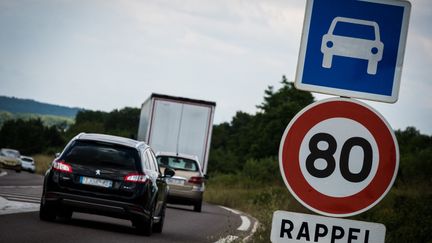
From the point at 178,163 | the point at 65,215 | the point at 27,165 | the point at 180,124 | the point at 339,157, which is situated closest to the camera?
the point at 339,157

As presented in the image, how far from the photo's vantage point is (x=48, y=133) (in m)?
159

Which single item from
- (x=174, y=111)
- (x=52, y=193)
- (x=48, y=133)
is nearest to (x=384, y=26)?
(x=52, y=193)

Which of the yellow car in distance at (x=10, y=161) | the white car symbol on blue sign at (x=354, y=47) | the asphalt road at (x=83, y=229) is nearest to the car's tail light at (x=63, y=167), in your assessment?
the asphalt road at (x=83, y=229)

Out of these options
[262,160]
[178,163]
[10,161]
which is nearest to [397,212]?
[178,163]

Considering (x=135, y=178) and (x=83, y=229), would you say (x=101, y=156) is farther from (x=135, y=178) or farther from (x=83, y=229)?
(x=83, y=229)

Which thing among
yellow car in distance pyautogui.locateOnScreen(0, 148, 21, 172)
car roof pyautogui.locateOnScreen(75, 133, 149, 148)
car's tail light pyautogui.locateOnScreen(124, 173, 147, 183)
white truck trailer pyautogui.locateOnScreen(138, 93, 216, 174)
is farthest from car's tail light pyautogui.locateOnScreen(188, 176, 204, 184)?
yellow car in distance pyautogui.locateOnScreen(0, 148, 21, 172)

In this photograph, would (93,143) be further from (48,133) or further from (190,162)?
(48,133)

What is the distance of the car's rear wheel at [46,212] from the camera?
16.1 m

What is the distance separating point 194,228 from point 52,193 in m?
4.56

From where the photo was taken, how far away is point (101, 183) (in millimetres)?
15953

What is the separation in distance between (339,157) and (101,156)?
1089cm

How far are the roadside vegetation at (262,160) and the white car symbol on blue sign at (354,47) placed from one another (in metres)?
8.31

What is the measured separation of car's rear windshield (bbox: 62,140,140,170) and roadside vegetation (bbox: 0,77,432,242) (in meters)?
2.23

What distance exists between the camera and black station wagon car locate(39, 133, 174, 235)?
52.2 ft
